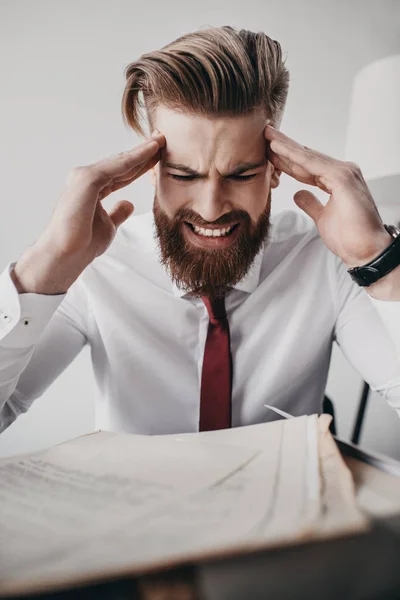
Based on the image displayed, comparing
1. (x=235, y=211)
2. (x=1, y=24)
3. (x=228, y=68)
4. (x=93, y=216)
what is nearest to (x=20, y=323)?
(x=93, y=216)

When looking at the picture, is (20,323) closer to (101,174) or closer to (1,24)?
(101,174)

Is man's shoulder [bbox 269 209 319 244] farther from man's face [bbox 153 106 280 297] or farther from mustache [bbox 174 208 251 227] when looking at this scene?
mustache [bbox 174 208 251 227]

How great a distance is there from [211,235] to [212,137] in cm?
23

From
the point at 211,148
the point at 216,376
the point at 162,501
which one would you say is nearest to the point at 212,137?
the point at 211,148

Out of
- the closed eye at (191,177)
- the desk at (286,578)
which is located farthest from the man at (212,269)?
the desk at (286,578)

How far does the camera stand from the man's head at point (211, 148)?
1.08m

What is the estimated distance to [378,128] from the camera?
172 centimetres

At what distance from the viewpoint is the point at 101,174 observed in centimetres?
100

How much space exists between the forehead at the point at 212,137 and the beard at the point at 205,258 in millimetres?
139

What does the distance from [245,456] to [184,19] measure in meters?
1.73

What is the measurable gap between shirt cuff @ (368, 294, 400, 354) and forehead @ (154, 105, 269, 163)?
436mm

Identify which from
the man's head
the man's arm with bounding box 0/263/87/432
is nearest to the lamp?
the man's head

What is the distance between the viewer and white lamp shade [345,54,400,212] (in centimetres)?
169

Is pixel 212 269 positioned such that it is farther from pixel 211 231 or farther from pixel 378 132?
pixel 378 132
